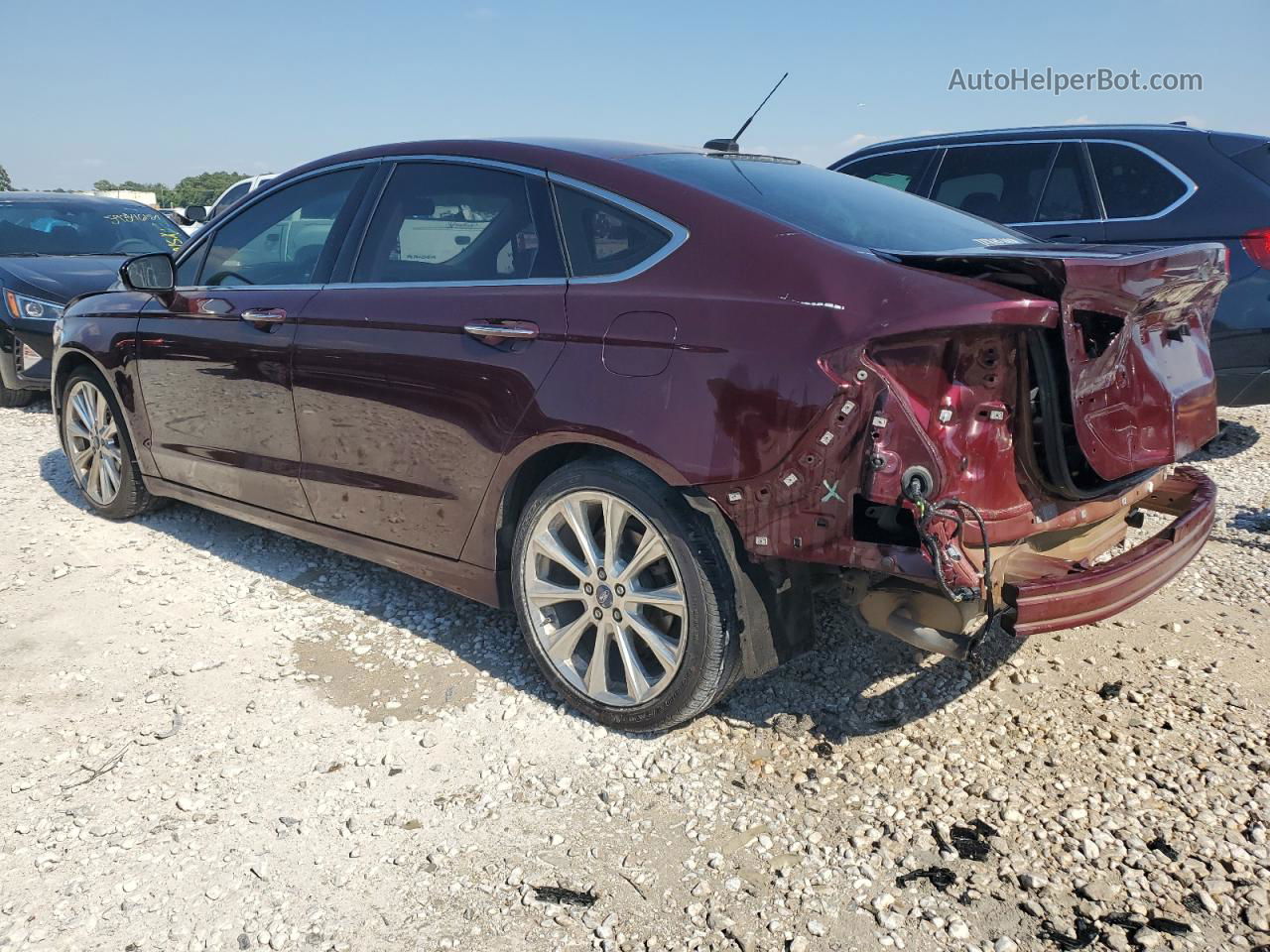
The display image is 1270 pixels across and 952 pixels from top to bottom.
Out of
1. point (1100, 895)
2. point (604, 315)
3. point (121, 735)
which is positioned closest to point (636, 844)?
point (1100, 895)

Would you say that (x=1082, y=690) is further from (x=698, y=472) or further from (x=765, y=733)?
(x=698, y=472)

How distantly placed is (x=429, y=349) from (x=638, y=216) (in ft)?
2.84

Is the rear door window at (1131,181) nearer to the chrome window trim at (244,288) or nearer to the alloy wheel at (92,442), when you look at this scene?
the chrome window trim at (244,288)

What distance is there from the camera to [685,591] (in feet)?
9.43

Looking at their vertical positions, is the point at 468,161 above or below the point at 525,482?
above

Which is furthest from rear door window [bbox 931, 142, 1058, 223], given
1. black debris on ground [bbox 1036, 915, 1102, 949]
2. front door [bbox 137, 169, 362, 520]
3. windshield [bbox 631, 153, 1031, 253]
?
black debris on ground [bbox 1036, 915, 1102, 949]

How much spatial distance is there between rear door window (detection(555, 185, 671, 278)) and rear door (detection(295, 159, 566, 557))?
0.21ft

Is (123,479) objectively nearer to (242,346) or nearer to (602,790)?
(242,346)

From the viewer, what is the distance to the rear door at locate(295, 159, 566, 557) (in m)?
3.18

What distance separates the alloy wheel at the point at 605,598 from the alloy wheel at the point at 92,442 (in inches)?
120

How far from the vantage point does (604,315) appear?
294 cm

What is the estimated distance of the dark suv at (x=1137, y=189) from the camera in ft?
17.7

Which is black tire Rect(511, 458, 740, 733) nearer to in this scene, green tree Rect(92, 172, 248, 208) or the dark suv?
the dark suv

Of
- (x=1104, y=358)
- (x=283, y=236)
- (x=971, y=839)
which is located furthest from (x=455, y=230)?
(x=971, y=839)
